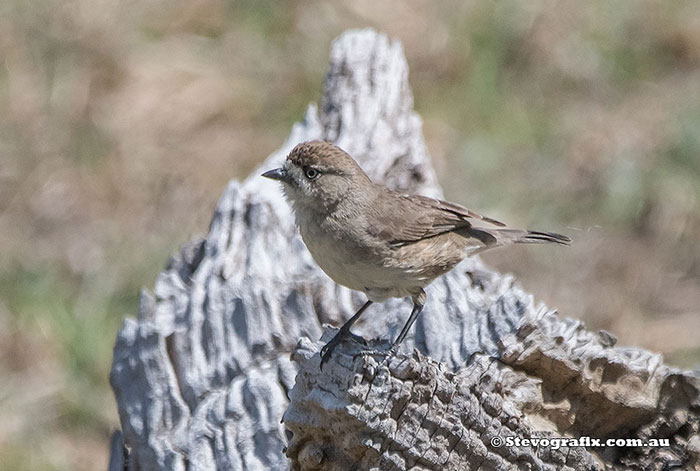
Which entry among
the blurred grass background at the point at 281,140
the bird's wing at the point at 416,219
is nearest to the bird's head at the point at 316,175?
the bird's wing at the point at 416,219

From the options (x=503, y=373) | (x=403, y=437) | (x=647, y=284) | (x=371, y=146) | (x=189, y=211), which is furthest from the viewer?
(x=189, y=211)

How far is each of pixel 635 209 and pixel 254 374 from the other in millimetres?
4389

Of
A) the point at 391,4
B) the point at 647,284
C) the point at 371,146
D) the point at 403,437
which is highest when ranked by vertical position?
the point at 391,4

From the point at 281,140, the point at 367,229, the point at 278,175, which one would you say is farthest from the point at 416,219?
the point at 281,140

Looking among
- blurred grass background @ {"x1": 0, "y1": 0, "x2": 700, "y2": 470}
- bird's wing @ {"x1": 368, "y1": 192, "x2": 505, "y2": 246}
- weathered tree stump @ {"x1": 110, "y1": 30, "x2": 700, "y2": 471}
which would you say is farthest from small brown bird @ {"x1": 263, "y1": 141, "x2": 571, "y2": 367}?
blurred grass background @ {"x1": 0, "y1": 0, "x2": 700, "y2": 470}

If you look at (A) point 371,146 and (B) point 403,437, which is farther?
(A) point 371,146

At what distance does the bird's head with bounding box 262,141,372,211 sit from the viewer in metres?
5.03

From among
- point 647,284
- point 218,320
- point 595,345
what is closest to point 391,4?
point 647,284

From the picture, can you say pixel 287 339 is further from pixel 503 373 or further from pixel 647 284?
pixel 647 284

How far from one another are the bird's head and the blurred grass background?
2.66 m

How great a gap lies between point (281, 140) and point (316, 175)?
13.9 ft

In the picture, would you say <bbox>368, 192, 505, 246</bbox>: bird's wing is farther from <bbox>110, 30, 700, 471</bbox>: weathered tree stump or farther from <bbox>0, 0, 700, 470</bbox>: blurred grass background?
<bbox>0, 0, 700, 470</bbox>: blurred grass background

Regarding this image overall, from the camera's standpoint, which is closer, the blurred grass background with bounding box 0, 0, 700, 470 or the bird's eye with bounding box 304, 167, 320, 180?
the bird's eye with bounding box 304, 167, 320, 180

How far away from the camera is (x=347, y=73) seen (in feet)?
22.4
